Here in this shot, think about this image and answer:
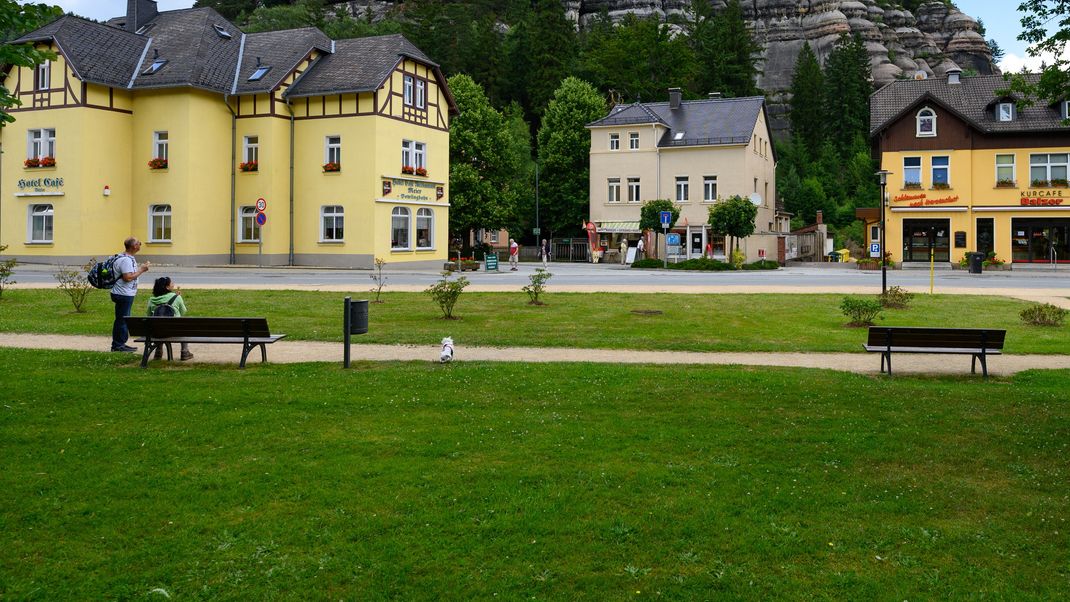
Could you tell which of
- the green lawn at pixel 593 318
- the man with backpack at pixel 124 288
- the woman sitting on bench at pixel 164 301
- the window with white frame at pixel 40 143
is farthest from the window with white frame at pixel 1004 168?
the window with white frame at pixel 40 143

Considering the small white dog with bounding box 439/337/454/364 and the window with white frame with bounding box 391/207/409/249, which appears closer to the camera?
the small white dog with bounding box 439/337/454/364

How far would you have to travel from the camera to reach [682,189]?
59500 millimetres

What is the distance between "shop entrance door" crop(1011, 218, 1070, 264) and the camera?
165 feet

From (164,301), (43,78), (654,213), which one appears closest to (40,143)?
(43,78)

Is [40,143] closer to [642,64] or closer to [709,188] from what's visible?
[709,188]

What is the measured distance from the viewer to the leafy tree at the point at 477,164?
58062mm

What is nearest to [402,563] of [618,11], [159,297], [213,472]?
[213,472]

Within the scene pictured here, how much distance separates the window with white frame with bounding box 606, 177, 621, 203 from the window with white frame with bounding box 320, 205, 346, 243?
23.7 m

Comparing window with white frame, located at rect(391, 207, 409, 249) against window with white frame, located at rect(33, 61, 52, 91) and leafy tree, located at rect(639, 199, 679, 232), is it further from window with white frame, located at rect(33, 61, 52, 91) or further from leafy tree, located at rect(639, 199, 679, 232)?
window with white frame, located at rect(33, 61, 52, 91)

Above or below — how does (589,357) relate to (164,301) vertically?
below

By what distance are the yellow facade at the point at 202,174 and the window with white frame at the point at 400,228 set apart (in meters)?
0.22

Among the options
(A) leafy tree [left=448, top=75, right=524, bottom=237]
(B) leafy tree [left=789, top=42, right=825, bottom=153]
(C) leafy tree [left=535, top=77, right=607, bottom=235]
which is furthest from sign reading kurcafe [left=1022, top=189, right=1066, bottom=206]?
(B) leafy tree [left=789, top=42, right=825, bottom=153]

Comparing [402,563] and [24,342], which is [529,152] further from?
[402,563]

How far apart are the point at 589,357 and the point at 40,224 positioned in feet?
124
